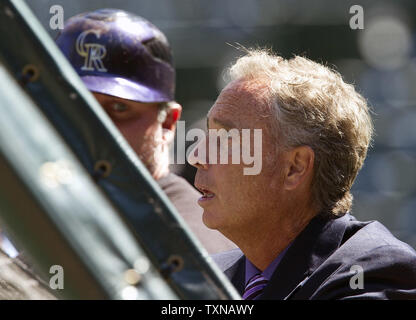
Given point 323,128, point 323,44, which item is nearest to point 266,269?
point 323,128

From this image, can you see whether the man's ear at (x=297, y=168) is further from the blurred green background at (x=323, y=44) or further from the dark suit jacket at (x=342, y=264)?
the blurred green background at (x=323, y=44)

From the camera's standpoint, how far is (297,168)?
259cm

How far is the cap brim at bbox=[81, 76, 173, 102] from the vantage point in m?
3.41

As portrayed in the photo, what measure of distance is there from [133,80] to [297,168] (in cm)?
121

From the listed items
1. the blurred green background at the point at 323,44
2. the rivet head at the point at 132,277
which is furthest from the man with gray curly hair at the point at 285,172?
the blurred green background at the point at 323,44

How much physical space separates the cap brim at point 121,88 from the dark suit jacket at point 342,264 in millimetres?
1259

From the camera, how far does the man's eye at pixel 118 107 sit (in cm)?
345

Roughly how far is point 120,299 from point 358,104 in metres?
1.69

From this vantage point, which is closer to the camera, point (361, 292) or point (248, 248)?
point (361, 292)

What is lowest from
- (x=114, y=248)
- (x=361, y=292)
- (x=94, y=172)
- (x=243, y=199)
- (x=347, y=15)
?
(x=361, y=292)

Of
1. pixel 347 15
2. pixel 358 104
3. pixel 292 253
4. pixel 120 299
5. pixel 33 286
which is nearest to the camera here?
pixel 120 299
